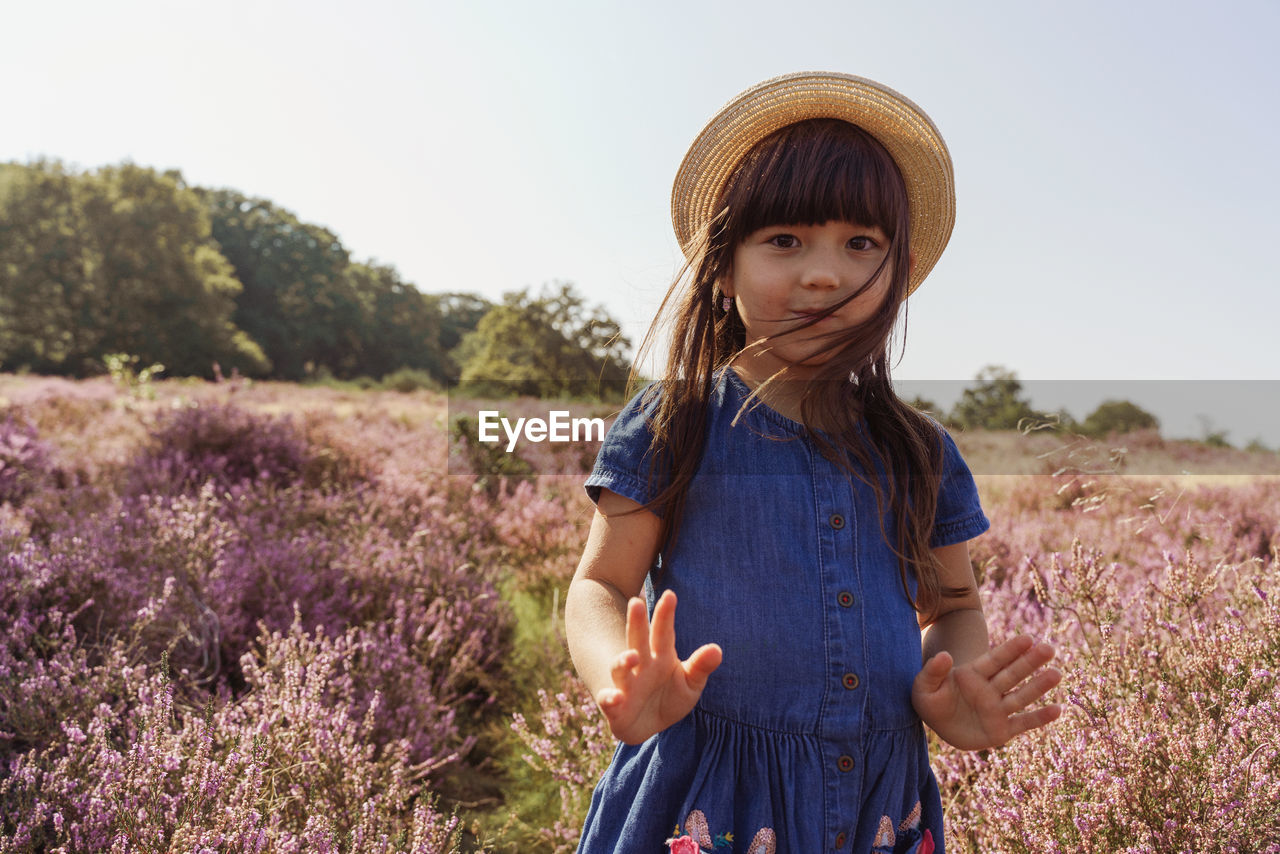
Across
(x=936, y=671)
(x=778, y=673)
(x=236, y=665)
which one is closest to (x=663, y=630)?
(x=778, y=673)

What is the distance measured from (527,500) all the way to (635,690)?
467 cm

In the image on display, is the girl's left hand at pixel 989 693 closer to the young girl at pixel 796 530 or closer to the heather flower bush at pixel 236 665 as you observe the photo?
the young girl at pixel 796 530

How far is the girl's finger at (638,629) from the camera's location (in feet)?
2.98

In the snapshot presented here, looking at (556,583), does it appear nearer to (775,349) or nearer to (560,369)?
(775,349)

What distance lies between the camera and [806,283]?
51.4 inches

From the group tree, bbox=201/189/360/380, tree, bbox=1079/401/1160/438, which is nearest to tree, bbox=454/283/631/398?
tree, bbox=1079/401/1160/438

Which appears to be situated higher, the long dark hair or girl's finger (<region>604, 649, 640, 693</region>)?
the long dark hair

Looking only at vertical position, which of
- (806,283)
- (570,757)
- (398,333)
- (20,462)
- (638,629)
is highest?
(398,333)

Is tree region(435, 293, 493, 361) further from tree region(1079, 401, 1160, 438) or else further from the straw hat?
the straw hat

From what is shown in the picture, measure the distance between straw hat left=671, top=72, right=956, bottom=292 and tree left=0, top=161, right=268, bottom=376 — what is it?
4163cm

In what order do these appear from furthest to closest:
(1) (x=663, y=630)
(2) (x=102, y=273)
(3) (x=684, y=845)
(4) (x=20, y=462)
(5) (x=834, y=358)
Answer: (2) (x=102, y=273) → (4) (x=20, y=462) → (5) (x=834, y=358) → (3) (x=684, y=845) → (1) (x=663, y=630)

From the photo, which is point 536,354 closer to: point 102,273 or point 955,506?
point 955,506

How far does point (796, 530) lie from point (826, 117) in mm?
857

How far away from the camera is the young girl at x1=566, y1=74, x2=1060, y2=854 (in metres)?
1.18
